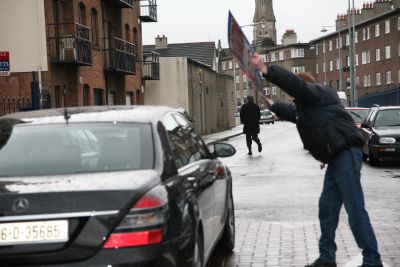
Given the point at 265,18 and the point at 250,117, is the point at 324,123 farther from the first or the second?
the point at 265,18

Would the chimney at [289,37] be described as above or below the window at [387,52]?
above

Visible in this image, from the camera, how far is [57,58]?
73.7 ft

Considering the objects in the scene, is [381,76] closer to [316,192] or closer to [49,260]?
[316,192]

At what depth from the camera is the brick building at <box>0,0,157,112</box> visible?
22281 mm

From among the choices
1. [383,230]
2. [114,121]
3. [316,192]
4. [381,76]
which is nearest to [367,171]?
[316,192]

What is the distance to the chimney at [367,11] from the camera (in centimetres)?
8235

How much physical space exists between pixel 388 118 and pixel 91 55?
11910 mm

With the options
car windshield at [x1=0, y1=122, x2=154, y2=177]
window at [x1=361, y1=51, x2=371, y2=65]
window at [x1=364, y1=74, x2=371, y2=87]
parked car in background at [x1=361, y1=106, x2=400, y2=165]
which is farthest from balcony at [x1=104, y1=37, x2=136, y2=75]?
window at [x1=364, y1=74, x2=371, y2=87]

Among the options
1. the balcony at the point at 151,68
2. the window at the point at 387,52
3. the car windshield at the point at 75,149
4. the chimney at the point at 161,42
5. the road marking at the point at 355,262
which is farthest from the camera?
the window at the point at 387,52

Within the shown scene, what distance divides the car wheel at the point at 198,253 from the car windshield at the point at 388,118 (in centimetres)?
1323

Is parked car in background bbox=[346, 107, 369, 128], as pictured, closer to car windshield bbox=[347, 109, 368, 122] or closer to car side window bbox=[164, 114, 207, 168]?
car windshield bbox=[347, 109, 368, 122]

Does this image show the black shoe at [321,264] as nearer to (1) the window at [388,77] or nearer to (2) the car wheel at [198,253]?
(2) the car wheel at [198,253]

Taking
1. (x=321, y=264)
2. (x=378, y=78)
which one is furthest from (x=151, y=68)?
(x=378, y=78)

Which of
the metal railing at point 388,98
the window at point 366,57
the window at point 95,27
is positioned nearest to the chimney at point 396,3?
the window at point 366,57
